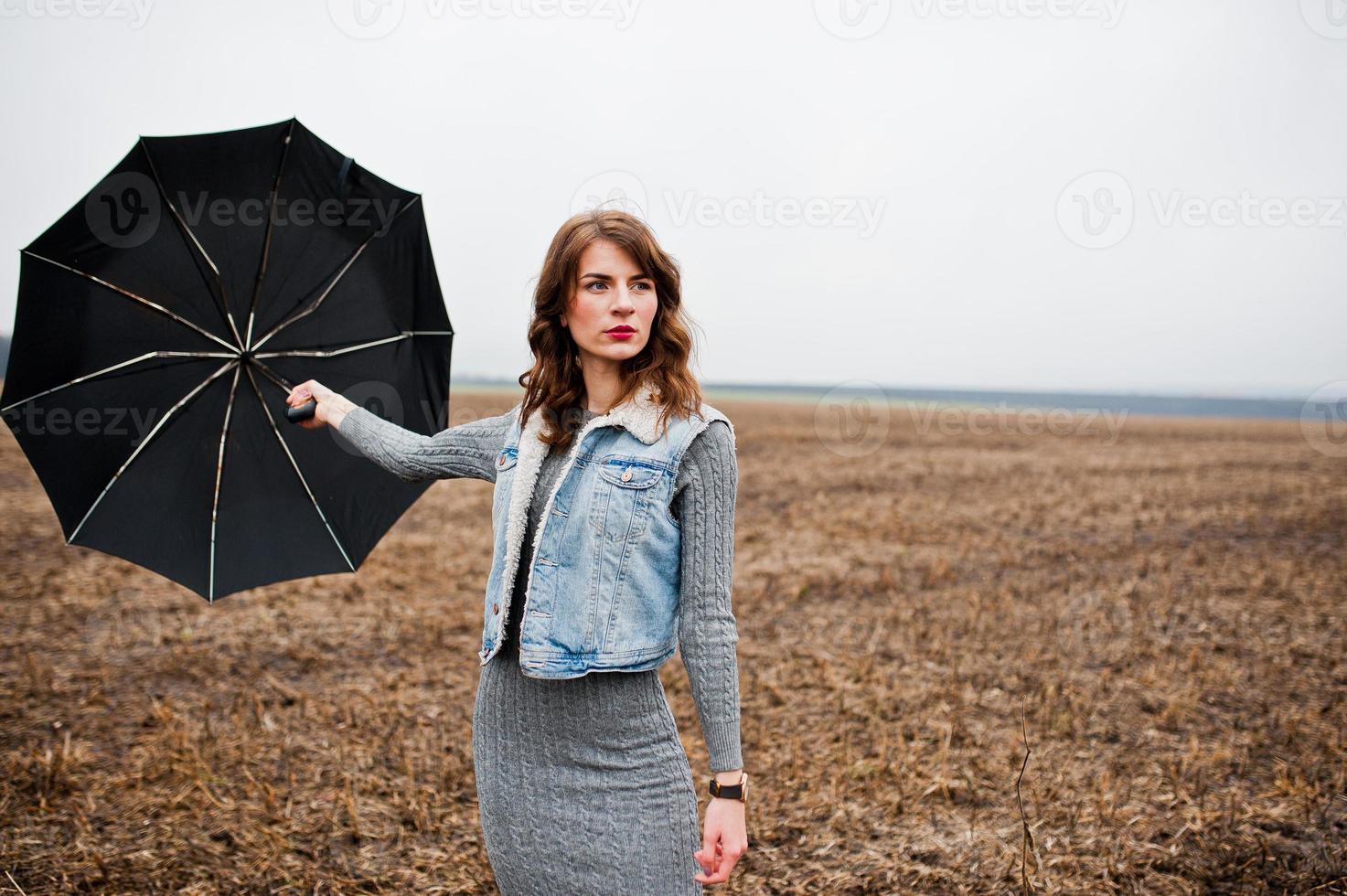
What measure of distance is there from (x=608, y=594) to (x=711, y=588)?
24 centimetres

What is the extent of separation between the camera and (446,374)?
3.30m

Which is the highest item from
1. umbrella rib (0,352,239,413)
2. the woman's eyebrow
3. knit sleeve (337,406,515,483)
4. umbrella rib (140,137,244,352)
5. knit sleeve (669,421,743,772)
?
umbrella rib (140,137,244,352)

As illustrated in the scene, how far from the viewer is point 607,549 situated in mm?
2088

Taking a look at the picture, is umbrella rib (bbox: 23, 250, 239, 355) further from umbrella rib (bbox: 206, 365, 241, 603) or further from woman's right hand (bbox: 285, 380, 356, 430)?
woman's right hand (bbox: 285, 380, 356, 430)

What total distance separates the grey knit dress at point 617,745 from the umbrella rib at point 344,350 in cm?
131

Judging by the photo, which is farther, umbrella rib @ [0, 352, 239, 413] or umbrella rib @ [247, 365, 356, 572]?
umbrella rib @ [247, 365, 356, 572]

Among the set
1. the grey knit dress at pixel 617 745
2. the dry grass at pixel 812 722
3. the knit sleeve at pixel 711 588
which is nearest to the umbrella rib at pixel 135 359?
the grey knit dress at pixel 617 745

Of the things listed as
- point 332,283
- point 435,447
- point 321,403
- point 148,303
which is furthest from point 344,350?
point 435,447

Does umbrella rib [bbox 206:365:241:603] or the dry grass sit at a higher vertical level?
umbrella rib [bbox 206:365:241:603]

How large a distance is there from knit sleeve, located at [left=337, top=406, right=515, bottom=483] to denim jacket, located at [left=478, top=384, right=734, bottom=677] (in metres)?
0.36

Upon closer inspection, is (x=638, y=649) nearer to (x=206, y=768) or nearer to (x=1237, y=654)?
(x=206, y=768)

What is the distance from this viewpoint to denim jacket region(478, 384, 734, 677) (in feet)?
6.84

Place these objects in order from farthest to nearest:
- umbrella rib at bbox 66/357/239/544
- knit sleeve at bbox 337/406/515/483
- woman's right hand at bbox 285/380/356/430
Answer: umbrella rib at bbox 66/357/239/544, woman's right hand at bbox 285/380/356/430, knit sleeve at bbox 337/406/515/483

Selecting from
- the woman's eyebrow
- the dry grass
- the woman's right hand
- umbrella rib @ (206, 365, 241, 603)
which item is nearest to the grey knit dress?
the woman's eyebrow
